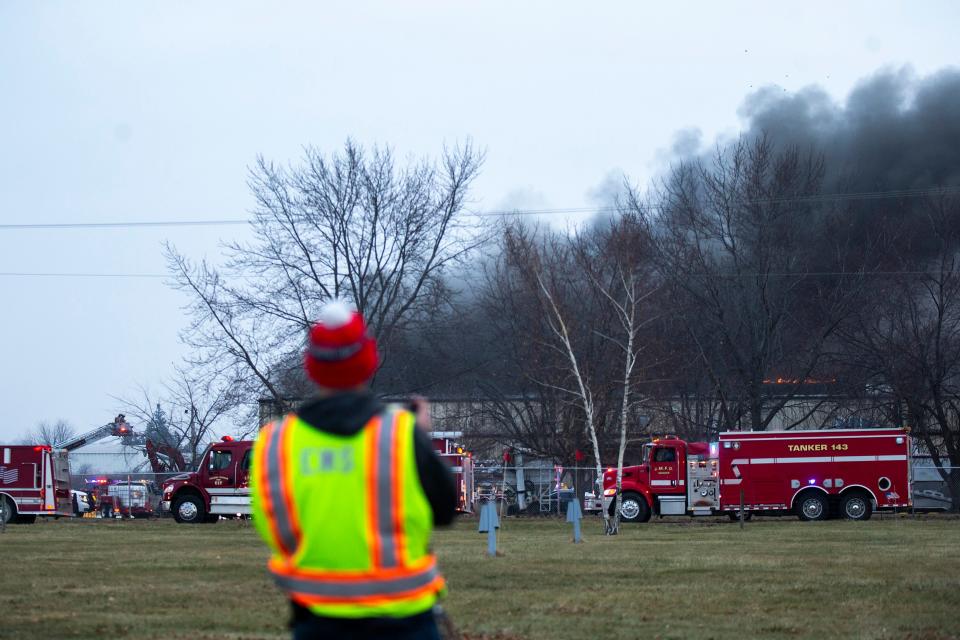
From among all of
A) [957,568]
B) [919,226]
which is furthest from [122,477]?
[957,568]

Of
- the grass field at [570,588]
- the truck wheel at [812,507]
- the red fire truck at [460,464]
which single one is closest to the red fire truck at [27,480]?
Result: the red fire truck at [460,464]

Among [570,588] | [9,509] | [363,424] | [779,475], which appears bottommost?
[9,509]

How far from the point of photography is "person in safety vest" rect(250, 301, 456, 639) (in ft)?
12.5

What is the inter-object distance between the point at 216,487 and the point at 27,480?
16.3 ft

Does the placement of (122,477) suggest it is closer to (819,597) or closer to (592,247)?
(592,247)

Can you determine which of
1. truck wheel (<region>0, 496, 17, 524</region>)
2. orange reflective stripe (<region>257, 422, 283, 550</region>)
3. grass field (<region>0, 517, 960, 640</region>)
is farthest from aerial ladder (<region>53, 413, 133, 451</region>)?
orange reflective stripe (<region>257, 422, 283, 550</region>)

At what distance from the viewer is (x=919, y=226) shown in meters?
47.7

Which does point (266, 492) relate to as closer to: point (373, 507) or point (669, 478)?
point (373, 507)

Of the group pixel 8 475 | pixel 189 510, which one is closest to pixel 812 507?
pixel 189 510

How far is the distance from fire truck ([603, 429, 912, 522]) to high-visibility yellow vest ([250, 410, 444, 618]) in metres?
32.0

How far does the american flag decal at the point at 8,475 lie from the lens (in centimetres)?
3509

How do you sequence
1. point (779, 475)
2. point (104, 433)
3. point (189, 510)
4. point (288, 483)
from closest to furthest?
point (288, 483) < point (779, 475) < point (189, 510) < point (104, 433)

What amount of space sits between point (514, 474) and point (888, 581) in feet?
96.4

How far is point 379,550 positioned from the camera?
3832 mm
